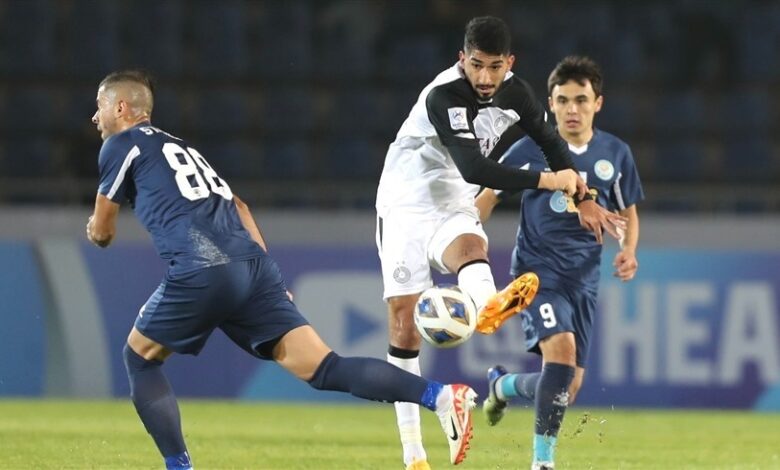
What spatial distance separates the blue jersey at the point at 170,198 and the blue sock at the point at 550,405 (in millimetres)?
1713

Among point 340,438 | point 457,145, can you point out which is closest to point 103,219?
point 457,145

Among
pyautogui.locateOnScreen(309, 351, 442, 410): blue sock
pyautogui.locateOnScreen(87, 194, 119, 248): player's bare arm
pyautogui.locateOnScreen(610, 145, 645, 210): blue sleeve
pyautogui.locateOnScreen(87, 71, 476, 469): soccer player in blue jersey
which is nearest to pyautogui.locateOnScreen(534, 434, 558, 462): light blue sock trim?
pyautogui.locateOnScreen(87, 71, 476, 469): soccer player in blue jersey

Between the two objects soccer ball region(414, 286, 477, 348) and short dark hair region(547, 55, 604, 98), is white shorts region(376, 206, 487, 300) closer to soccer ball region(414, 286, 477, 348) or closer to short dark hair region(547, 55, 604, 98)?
soccer ball region(414, 286, 477, 348)

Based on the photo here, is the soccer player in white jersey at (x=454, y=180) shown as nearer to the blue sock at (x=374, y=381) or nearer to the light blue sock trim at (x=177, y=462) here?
the blue sock at (x=374, y=381)

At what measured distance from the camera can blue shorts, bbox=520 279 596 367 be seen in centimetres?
746

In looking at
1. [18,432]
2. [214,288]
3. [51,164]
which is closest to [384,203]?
[214,288]

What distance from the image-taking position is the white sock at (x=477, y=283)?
6598 mm

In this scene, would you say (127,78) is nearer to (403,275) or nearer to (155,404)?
(155,404)

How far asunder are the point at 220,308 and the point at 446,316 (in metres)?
0.99

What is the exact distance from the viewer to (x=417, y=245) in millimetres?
7066

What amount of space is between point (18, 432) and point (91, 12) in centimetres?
707

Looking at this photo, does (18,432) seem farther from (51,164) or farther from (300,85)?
(300,85)

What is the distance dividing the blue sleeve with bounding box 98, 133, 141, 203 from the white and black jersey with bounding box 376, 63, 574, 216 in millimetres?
1431

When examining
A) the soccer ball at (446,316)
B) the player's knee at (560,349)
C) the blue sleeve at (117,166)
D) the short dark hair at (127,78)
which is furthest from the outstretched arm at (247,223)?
the player's knee at (560,349)
